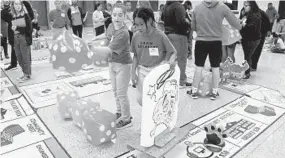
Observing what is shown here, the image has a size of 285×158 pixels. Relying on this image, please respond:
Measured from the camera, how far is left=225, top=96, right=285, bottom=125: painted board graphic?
3234 mm

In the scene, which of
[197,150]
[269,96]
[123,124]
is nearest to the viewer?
[197,150]

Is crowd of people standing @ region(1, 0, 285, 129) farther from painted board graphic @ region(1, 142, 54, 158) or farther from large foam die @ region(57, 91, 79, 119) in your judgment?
painted board graphic @ region(1, 142, 54, 158)

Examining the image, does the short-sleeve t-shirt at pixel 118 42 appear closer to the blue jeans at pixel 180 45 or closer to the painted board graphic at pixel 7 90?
the blue jeans at pixel 180 45

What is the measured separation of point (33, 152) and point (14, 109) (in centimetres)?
116

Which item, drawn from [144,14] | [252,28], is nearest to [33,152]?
[144,14]

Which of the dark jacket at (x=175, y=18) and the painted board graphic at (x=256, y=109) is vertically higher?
the dark jacket at (x=175, y=18)

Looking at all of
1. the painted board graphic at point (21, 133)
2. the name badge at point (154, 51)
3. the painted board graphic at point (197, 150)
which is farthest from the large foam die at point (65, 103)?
the painted board graphic at point (197, 150)

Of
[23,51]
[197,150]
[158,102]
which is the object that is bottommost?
[197,150]

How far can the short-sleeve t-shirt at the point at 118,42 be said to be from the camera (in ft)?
8.16

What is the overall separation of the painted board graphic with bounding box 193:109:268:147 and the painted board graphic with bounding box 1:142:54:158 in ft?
5.37

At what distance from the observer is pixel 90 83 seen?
4.45 meters

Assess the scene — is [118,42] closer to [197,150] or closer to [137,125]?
[137,125]

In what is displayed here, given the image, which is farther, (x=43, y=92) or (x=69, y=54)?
(x=43, y=92)

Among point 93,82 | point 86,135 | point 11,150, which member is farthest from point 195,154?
point 93,82
